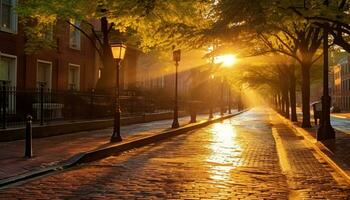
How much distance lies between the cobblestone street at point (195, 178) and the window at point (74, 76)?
17203 millimetres

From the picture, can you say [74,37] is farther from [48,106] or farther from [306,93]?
[306,93]

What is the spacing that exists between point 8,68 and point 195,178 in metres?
17.6

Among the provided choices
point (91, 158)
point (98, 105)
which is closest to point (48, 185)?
point (91, 158)

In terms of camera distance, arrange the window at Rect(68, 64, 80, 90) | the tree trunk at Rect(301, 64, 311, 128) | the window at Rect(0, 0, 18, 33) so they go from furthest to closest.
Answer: the window at Rect(68, 64, 80, 90) → the tree trunk at Rect(301, 64, 311, 128) → the window at Rect(0, 0, 18, 33)

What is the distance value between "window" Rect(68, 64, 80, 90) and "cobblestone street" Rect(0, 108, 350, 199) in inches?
677

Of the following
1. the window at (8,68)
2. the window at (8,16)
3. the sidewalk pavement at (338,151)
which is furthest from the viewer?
the window at (8,68)

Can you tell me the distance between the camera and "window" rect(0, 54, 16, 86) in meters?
24.9

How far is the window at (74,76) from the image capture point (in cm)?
3197

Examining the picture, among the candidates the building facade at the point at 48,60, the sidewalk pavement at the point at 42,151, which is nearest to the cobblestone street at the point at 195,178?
the sidewalk pavement at the point at 42,151

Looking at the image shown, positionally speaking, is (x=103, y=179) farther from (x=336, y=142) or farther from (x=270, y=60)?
(x=270, y=60)

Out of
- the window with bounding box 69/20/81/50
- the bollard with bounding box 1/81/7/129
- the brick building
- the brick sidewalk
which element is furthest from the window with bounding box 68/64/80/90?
the brick building

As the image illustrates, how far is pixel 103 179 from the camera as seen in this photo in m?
10.3

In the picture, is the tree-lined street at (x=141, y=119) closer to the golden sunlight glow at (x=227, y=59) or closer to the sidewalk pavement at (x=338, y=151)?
the sidewalk pavement at (x=338, y=151)

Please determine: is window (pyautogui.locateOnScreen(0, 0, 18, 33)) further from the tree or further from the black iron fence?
the tree
